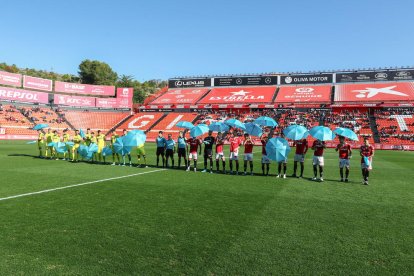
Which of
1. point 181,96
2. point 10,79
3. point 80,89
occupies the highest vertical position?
point 10,79

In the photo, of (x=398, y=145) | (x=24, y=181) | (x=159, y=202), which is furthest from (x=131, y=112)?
(x=159, y=202)

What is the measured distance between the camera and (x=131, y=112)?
63.0 m

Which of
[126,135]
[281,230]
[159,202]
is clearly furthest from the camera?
[126,135]

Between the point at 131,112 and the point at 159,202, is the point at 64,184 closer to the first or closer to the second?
the point at 159,202

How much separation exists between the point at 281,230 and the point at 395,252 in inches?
79.6

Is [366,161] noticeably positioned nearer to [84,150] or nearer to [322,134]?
[322,134]

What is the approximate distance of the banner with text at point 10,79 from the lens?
2020 inches

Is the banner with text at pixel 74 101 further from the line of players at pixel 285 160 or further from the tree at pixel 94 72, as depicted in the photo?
the line of players at pixel 285 160

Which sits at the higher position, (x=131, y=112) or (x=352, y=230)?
(x=131, y=112)

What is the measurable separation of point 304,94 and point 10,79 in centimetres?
5061

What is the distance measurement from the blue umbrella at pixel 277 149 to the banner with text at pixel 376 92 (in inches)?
1671

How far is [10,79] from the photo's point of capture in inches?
2052

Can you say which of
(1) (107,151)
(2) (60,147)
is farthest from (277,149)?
(2) (60,147)

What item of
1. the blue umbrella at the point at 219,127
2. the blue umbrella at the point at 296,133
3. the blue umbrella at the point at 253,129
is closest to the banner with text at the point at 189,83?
the blue umbrella at the point at 219,127
